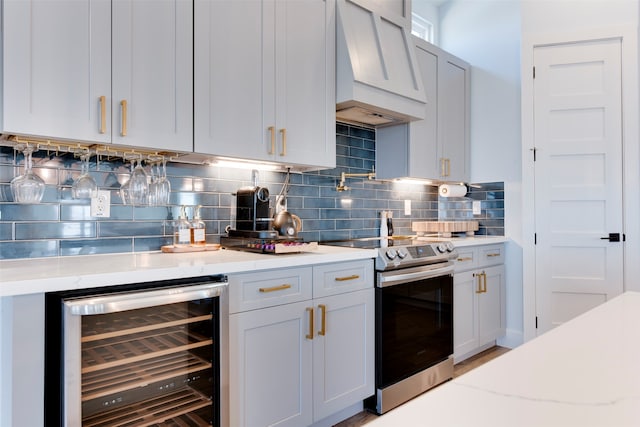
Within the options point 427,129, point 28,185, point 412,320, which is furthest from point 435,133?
point 28,185

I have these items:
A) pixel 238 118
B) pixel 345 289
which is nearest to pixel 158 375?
pixel 345 289

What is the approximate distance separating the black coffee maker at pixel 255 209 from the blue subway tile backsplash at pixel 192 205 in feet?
0.65

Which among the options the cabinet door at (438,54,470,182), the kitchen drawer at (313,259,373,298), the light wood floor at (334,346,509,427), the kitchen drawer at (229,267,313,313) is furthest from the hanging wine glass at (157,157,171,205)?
the cabinet door at (438,54,470,182)

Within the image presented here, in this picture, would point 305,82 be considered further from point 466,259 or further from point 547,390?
point 547,390

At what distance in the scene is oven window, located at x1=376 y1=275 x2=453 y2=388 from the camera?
252 cm

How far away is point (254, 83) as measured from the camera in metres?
2.29

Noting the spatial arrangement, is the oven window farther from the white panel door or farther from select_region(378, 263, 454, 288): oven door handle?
the white panel door

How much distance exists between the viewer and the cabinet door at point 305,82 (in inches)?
Answer: 95.0

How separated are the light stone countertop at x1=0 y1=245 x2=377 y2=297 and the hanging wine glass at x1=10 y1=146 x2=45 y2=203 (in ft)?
0.88

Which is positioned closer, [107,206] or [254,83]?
[107,206]

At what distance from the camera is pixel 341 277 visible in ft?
7.63

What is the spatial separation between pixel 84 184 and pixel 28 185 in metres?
0.22

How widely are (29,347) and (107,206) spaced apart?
2.86 feet

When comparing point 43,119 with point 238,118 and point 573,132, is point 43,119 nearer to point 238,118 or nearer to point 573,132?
point 238,118
